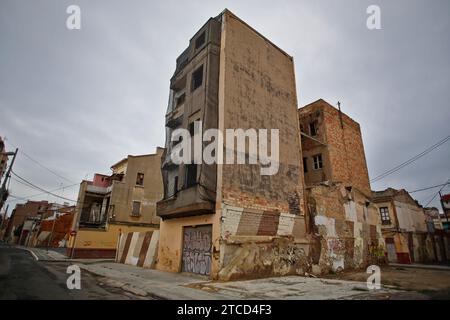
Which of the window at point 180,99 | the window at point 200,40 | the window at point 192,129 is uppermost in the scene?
the window at point 200,40

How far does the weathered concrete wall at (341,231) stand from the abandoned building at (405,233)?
32.1ft

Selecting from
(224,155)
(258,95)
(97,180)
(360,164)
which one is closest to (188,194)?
(224,155)

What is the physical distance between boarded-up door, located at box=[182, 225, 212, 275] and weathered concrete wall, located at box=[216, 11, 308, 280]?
4.14 ft

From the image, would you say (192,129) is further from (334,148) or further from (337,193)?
(334,148)

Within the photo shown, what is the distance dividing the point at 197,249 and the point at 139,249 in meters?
7.38

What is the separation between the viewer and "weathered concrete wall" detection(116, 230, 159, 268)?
15.9 meters

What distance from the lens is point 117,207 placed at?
26734 mm

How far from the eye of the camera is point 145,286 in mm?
8555

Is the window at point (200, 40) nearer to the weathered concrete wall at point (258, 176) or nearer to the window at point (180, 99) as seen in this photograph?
the weathered concrete wall at point (258, 176)

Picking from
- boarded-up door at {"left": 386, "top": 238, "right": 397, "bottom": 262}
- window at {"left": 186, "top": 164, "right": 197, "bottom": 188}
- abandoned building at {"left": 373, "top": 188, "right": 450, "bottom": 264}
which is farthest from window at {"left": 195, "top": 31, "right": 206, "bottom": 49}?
boarded-up door at {"left": 386, "top": 238, "right": 397, "bottom": 262}

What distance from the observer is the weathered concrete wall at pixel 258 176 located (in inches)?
447

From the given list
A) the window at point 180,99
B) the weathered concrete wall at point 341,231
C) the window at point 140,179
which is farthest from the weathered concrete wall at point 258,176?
the window at point 140,179
